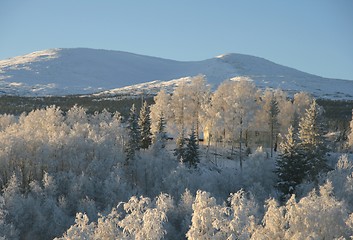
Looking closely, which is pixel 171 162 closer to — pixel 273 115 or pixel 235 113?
pixel 235 113

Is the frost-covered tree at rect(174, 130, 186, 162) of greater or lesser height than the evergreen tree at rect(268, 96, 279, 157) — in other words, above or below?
below

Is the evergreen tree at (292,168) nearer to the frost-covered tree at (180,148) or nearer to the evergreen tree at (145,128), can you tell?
the frost-covered tree at (180,148)

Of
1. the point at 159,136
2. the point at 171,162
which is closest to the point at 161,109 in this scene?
the point at 159,136

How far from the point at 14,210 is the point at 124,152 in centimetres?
2040

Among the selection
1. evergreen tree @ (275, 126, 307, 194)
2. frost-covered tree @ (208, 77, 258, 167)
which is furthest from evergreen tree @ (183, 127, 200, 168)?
evergreen tree @ (275, 126, 307, 194)

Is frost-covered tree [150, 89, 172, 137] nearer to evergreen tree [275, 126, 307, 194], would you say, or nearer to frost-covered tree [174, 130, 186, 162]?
frost-covered tree [174, 130, 186, 162]

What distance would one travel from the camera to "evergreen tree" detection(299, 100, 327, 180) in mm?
60594

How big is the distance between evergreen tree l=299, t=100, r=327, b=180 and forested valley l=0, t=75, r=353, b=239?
0.47 ft

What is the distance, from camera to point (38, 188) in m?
56.7

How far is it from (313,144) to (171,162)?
2196 cm

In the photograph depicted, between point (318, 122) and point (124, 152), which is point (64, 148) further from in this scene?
point (318, 122)

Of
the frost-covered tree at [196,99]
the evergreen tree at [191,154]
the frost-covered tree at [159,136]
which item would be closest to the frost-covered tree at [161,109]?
the frost-covered tree at [159,136]

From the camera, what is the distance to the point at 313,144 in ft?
201

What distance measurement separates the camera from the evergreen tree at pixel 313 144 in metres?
60.6
